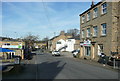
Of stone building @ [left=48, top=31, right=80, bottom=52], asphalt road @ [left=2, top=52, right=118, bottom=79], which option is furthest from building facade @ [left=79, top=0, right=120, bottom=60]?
stone building @ [left=48, top=31, right=80, bottom=52]

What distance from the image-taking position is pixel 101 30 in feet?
79.0

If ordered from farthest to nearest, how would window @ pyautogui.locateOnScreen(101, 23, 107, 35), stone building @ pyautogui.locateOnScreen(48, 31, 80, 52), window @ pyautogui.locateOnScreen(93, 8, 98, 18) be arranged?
stone building @ pyautogui.locateOnScreen(48, 31, 80, 52), window @ pyautogui.locateOnScreen(93, 8, 98, 18), window @ pyautogui.locateOnScreen(101, 23, 107, 35)

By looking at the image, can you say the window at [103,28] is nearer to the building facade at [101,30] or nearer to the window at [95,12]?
the building facade at [101,30]

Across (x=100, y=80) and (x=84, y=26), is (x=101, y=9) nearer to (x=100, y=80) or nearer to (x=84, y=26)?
(x=84, y=26)

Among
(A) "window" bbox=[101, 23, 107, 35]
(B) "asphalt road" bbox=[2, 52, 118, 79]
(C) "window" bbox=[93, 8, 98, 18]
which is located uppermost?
(C) "window" bbox=[93, 8, 98, 18]

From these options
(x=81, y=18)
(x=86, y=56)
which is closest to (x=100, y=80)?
(x=86, y=56)

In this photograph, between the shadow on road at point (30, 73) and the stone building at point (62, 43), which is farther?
the stone building at point (62, 43)

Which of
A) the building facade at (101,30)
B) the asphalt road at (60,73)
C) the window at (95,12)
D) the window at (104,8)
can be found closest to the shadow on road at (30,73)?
the asphalt road at (60,73)

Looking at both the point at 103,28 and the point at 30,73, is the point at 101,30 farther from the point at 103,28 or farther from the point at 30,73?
the point at 30,73

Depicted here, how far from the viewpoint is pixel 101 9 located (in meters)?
24.2

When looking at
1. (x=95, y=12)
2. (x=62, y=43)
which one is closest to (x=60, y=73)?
(x=95, y=12)

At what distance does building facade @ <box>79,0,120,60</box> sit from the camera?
69.9ft

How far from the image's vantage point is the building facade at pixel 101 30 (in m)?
21.3

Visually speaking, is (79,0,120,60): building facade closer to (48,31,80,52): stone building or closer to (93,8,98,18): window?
(93,8,98,18): window
